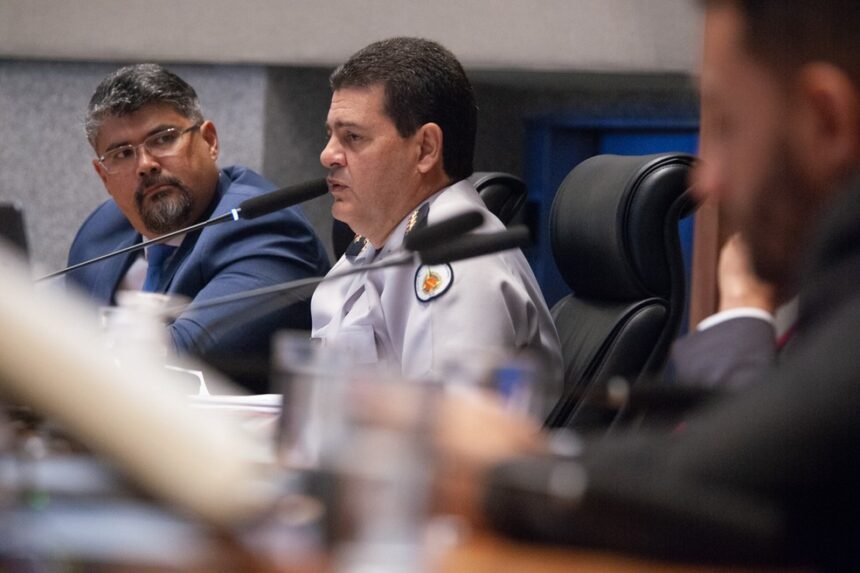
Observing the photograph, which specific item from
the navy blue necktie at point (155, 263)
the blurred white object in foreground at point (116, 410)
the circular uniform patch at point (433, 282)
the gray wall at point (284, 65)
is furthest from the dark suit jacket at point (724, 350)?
the gray wall at point (284, 65)

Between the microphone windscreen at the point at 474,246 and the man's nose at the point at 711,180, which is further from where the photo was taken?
the microphone windscreen at the point at 474,246

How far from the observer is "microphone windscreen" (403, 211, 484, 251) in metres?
1.34

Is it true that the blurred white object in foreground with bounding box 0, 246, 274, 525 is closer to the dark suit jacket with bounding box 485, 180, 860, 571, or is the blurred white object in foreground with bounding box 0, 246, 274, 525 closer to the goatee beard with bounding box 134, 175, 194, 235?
the dark suit jacket with bounding box 485, 180, 860, 571

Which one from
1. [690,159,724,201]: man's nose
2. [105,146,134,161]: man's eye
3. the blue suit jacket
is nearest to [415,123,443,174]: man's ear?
the blue suit jacket

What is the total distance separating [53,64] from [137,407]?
11.4ft

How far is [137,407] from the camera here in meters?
0.61

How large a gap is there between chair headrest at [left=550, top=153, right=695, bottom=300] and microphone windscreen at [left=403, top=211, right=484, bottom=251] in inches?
20.9

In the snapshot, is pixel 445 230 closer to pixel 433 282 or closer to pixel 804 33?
pixel 433 282

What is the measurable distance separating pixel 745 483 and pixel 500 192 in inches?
64.6

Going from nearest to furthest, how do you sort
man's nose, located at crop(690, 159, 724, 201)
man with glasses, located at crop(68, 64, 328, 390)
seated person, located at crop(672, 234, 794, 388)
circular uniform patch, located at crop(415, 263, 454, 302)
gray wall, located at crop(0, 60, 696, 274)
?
man's nose, located at crop(690, 159, 724, 201) < seated person, located at crop(672, 234, 794, 388) < circular uniform patch, located at crop(415, 263, 454, 302) < man with glasses, located at crop(68, 64, 328, 390) < gray wall, located at crop(0, 60, 696, 274)

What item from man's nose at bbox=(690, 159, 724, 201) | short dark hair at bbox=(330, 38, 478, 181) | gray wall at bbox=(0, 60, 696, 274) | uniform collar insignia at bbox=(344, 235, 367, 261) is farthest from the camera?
gray wall at bbox=(0, 60, 696, 274)

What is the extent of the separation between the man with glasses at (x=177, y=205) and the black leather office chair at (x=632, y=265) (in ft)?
2.22

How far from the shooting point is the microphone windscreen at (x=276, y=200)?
6.23 ft

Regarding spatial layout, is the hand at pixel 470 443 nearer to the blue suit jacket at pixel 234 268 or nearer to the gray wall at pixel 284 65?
the blue suit jacket at pixel 234 268
